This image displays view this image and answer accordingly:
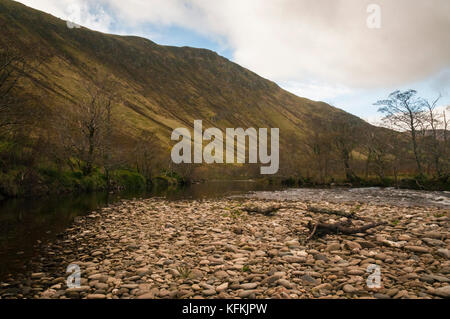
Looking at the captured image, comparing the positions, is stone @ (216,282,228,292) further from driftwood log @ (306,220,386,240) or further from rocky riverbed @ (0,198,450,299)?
driftwood log @ (306,220,386,240)

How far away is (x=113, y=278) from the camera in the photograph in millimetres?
6070

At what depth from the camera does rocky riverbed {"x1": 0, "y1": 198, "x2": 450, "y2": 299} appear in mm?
5359

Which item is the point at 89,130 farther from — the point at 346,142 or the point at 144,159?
the point at 346,142

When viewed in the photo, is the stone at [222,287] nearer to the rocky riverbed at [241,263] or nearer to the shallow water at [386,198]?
the rocky riverbed at [241,263]

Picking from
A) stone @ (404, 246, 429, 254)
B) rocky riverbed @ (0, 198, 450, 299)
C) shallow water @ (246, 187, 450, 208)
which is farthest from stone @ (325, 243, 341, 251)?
shallow water @ (246, 187, 450, 208)

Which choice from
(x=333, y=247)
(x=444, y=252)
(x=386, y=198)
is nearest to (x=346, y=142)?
(x=386, y=198)

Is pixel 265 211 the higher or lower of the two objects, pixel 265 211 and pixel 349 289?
the higher

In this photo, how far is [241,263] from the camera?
700cm

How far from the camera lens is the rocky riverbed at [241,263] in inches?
211

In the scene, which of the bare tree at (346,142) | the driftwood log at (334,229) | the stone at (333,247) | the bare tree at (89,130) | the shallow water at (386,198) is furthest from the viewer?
the bare tree at (346,142)

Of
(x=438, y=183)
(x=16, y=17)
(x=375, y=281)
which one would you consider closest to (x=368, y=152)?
(x=438, y=183)

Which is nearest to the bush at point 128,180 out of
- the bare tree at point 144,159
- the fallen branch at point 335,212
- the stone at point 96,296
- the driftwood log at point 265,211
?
the bare tree at point 144,159

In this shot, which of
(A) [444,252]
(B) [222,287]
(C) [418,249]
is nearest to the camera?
(B) [222,287]
